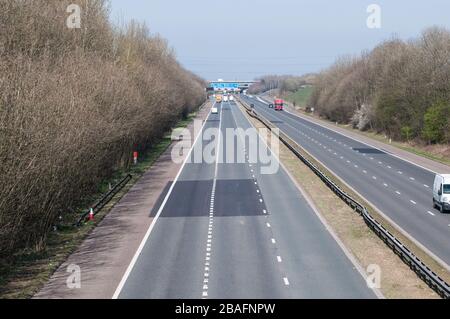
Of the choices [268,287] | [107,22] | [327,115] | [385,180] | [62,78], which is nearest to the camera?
[268,287]

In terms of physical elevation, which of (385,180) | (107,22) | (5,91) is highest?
(107,22)

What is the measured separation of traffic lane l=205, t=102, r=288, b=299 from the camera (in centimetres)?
2312

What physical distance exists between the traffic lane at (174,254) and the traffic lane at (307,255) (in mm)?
3162

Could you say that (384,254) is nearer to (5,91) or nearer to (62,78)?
(5,91)

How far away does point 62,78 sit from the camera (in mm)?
36062

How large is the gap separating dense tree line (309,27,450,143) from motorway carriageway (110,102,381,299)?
3345cm

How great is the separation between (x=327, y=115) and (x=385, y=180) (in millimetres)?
86200

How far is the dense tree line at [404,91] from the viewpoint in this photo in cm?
7419

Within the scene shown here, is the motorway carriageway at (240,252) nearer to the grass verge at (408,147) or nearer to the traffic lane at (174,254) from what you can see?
the traffic lane at (174,254)

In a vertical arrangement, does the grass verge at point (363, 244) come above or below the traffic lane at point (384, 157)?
above

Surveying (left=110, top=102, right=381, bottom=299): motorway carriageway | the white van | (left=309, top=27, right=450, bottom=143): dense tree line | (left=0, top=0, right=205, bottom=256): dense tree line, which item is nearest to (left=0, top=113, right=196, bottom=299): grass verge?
(left=0, top=0, right=205, bottom=256): dense tree line

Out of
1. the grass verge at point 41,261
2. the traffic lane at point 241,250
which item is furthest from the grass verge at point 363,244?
the grass verge at point 41,261

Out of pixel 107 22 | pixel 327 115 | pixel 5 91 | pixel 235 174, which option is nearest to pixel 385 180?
pixel 235 174

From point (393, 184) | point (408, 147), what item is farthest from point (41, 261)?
point (408, 147)
